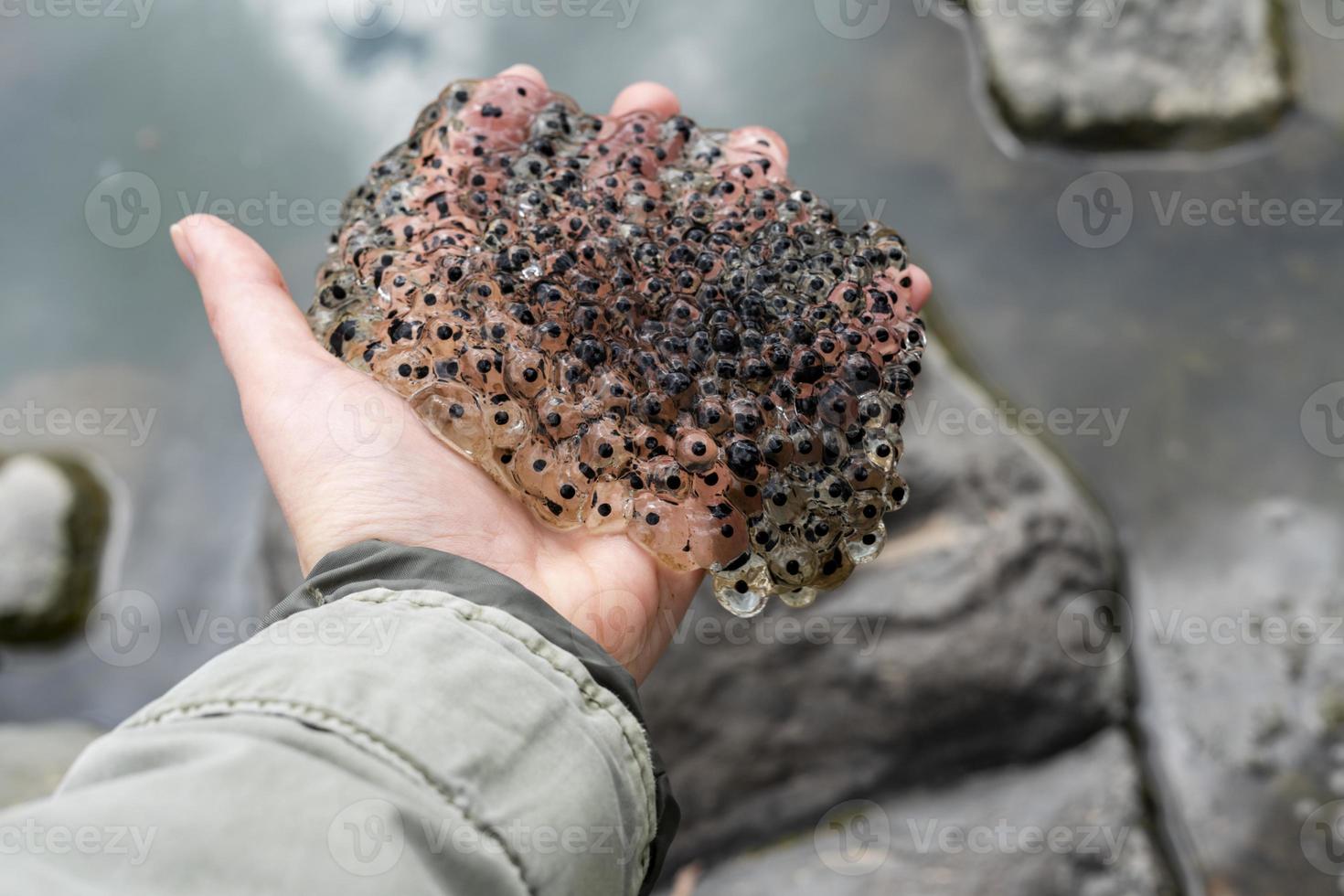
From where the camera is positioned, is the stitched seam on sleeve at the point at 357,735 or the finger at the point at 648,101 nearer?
the stitched seam on sleeve at the point at 357,735

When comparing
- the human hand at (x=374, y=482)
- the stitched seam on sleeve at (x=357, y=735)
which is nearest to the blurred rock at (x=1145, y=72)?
the human hand at (x=374, y=482)

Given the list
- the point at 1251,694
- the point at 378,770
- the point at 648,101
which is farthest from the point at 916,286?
the point at 1251,694

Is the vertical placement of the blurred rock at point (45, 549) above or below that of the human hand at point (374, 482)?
below

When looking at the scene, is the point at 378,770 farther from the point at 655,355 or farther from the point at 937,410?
the point at 937,410

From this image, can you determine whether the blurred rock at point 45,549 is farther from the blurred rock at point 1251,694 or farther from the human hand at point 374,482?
the blurred rock at point 1251,694

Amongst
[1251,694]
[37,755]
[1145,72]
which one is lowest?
[1251,694]
